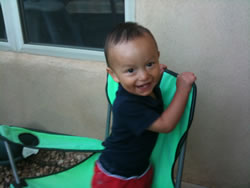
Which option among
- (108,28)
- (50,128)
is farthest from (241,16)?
(50,128)

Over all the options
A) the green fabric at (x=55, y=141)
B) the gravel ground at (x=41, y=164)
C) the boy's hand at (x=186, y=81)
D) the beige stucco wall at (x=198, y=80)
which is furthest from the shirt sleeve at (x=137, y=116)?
the gravel ground at (x=41, y=164)

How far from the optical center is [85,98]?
2021 millimetres

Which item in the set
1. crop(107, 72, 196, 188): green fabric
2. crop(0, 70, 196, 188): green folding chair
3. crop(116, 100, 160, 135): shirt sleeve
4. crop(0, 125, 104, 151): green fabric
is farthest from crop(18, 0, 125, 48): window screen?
crop(116, 100, 160, 135): shirt sleeve

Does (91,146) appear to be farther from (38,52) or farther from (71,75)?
(38,52)

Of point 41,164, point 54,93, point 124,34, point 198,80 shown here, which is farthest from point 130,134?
point 41,164

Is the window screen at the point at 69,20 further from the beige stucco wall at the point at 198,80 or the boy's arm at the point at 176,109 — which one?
the boy's arm at the point at 176,109

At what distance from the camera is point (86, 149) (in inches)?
50.4

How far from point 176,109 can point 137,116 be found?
0.15 metres

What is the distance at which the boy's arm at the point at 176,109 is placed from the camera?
0.95m

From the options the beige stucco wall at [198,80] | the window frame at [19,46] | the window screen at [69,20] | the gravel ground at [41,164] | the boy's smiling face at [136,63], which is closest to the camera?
the boy's smiling face at [136,63]

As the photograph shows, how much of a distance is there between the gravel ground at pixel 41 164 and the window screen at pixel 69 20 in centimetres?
94

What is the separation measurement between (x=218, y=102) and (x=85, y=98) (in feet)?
3.23

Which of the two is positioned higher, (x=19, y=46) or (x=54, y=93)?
(x=19, y=46)

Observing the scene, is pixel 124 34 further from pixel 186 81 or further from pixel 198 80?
pixel 198 80
